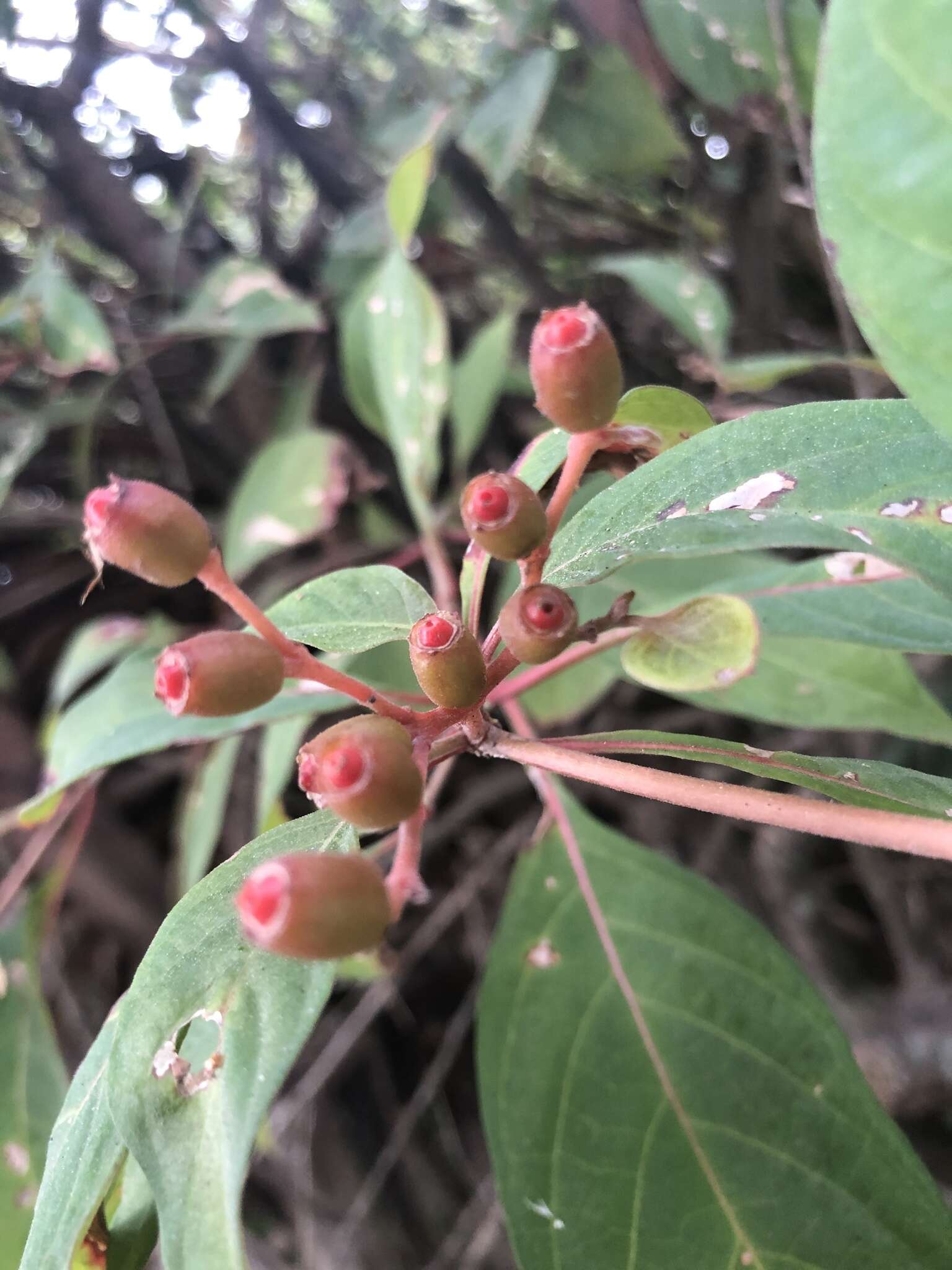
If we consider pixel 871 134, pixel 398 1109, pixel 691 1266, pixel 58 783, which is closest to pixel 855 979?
pixel 398 1109

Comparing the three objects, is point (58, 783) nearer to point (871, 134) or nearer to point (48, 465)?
point (871, 134)

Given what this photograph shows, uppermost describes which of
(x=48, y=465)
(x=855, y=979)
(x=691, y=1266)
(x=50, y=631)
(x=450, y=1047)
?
(x=691, y=1266)

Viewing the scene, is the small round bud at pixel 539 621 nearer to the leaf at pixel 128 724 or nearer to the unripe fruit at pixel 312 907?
the unripe fruit at pixel 312 907

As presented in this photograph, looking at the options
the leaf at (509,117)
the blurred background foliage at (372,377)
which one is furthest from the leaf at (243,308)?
the leaf at (509,117)

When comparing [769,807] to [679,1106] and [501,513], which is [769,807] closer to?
[501,513]

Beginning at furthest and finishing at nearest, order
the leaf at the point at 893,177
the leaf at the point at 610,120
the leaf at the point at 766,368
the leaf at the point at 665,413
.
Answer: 1. the leaf at the point at 610,120
2. the leaf at the point at 766,368
3. the leaf at the point at 665,413
4. the leaf at the point at 893,177

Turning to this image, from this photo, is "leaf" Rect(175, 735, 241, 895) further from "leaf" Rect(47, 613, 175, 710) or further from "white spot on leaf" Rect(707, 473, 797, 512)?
"white spot on leaf" Rect(707, 473, 797, 512)

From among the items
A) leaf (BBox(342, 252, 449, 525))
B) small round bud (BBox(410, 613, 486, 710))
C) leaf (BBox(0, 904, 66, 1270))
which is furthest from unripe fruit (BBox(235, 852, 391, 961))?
leaf (BBox(342, 252, 449, 525))
